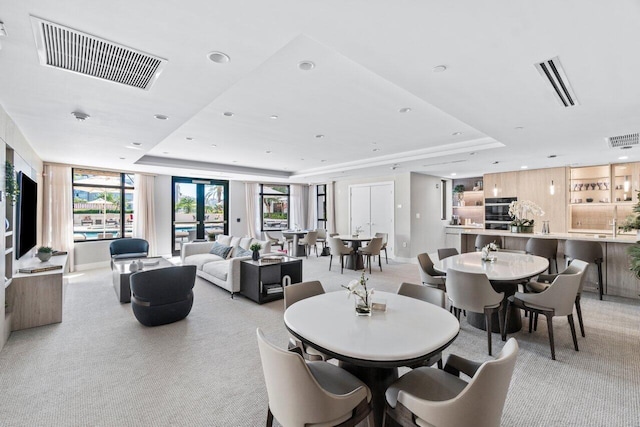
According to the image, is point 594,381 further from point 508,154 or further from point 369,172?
point 369,172

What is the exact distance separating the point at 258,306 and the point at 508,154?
537cm

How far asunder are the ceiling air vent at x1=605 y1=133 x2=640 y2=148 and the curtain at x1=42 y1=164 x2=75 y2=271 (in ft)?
35.3

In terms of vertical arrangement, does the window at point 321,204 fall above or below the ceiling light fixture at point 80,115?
below

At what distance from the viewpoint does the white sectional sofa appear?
491 cm

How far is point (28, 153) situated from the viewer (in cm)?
476

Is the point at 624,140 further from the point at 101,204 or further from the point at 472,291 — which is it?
the point at 101,204

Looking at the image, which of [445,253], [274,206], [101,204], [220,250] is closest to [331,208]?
[274,206]

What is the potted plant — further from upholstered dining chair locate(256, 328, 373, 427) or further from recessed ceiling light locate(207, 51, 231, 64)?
upholstered dining chair locate(256, 328, 373, 427)

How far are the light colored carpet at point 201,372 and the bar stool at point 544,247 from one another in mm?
1113

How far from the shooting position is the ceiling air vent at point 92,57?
1869 millimetres

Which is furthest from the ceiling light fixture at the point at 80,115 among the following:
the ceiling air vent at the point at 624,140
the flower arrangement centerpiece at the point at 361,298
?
the ceiling air vent at the point at 624,140

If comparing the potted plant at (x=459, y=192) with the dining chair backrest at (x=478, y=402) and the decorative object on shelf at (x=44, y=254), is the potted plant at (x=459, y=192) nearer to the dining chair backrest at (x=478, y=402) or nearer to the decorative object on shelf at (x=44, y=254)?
the dining chair backrest at (x=478, y=402)

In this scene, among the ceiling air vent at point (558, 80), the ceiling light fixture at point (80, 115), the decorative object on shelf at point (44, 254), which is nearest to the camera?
the ceiling air vent at point (558, 80)

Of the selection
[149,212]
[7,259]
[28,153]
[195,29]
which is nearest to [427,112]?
[195,29]
